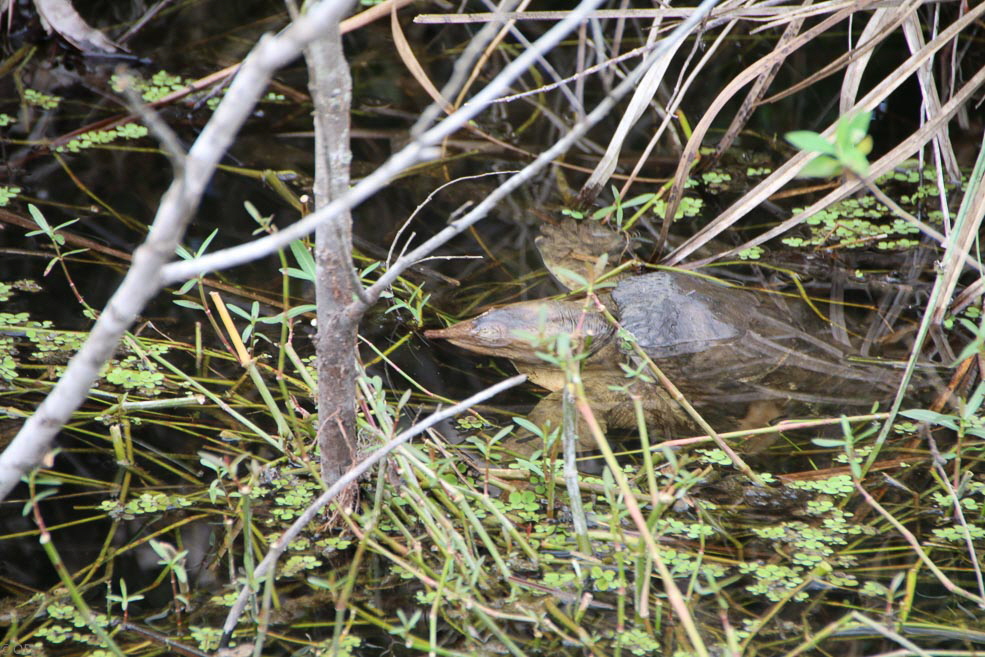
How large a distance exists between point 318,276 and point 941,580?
135 cm

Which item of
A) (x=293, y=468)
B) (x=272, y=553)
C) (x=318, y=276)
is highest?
(x=318, y=276)

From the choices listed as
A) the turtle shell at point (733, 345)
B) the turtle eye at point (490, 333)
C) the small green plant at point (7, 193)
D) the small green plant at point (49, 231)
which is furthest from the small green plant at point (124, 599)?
the small green plant at point (7, 193)

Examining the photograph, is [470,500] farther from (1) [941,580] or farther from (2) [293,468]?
(1) [941,580]

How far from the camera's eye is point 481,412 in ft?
7.68

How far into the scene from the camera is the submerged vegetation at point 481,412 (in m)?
1.64

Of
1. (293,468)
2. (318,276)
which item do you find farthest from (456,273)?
(318,276)

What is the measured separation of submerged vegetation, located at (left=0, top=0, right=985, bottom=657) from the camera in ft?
5.37

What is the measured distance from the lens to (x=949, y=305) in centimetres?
Result: 273

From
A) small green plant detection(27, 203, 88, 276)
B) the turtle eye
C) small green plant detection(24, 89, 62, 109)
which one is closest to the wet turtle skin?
the turtle eye

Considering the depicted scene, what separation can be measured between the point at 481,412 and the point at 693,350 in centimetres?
77

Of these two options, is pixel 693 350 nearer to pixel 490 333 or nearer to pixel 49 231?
pixel 490 333

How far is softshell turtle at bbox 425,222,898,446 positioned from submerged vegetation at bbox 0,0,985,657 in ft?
0.22

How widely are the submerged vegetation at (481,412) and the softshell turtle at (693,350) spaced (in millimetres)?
68

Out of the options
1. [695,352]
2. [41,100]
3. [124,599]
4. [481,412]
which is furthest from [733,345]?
[41,100]
